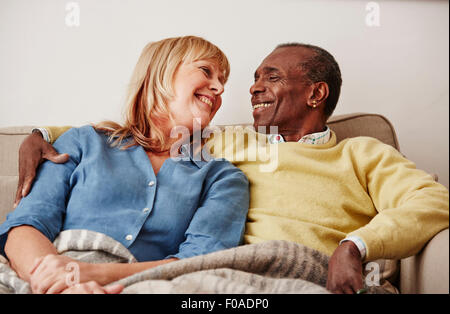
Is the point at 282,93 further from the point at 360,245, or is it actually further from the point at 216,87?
the point at 360,245

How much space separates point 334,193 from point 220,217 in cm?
31

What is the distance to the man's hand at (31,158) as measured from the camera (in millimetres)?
936

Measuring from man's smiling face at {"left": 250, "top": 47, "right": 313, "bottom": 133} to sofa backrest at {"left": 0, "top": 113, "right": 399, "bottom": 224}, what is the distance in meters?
0.17

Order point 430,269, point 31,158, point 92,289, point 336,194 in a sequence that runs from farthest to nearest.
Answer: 1. point 336,194
2. point 31,158
3. point 430,269
4. point 92,289

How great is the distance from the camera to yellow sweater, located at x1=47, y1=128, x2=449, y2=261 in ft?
2.93

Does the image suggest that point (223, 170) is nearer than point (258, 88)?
Yes

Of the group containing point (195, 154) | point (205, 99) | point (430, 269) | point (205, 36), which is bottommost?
point (430, 269)

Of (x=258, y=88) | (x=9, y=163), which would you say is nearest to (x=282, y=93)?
(x=258, y=88)

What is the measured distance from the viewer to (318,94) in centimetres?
128

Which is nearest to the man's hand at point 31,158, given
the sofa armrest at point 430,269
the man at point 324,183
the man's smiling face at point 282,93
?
the man at point 324,183

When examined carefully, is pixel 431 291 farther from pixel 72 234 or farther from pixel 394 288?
pixel 72 234

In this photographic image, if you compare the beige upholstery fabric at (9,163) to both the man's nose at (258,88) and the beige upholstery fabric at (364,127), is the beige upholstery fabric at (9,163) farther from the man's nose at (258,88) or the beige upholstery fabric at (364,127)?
the beige upholstery fabric at (364,127)

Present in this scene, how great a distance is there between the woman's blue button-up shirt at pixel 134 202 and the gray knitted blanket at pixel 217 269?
4 cm
